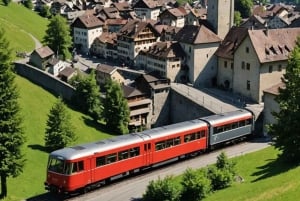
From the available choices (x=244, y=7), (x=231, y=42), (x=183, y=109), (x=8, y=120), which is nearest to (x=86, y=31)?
(x=231, y=42)

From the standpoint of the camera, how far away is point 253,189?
96.0ft

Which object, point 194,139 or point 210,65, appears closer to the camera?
point 194,139

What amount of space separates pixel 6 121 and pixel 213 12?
56.4 meters

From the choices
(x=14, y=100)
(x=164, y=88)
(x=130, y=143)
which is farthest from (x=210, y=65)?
(x=14, y=100)

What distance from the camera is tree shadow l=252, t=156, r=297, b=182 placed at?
34375mm

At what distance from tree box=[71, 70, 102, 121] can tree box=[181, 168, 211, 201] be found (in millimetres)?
41801

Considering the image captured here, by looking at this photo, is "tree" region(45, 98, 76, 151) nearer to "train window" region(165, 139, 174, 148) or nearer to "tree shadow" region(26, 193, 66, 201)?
"train window" region(165, 139, 174, 148)

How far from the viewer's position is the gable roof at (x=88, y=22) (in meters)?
114

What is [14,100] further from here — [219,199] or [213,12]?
[213,12]

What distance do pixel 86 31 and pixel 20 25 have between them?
1486cm

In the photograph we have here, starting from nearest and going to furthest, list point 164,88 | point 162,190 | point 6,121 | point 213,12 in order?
point 162,190 → point 6,121 → point 164,88 → point 213,12

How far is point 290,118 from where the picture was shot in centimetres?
3581

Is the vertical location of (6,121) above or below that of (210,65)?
above

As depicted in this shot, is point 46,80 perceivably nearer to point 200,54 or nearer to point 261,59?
point 200,54
